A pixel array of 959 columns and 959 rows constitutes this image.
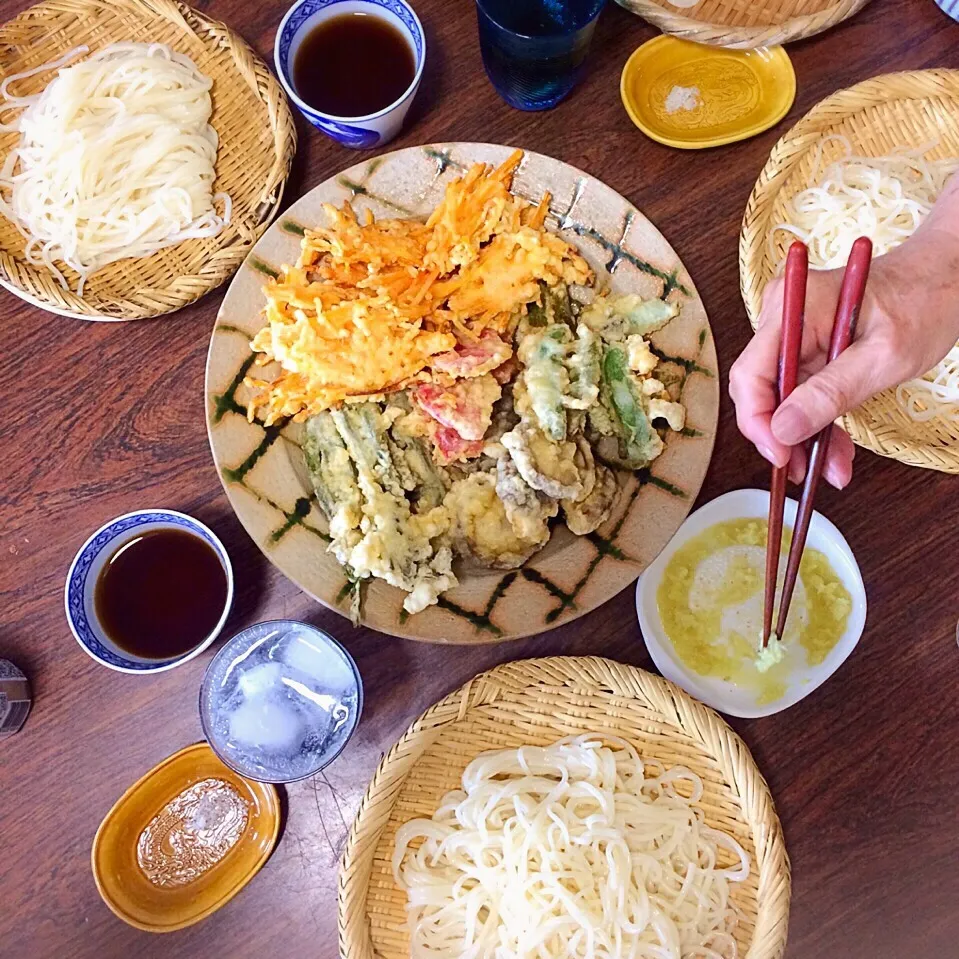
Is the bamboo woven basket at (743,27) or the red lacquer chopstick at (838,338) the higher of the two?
the bamboo woven basket at (743,27)

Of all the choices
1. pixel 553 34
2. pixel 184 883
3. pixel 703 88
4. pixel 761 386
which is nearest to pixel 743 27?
pixel 703 88

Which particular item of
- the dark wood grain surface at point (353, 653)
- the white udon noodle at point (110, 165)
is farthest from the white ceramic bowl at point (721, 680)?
Answer: the white udon noodle at point (110, 165)

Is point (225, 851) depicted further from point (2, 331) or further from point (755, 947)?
point (2, 331)

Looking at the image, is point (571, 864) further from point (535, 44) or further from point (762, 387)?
point (535, 44)

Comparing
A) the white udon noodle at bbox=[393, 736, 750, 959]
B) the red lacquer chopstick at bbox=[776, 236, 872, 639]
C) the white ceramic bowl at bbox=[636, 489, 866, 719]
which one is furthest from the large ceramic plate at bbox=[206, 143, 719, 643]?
the white udon noodle at bbox=[393, 736, 750, 959]

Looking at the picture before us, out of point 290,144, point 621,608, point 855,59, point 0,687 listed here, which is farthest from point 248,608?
point 855,59

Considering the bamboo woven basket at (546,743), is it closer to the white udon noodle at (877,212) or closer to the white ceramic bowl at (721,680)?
the white ceramic bowl at (721,680)
